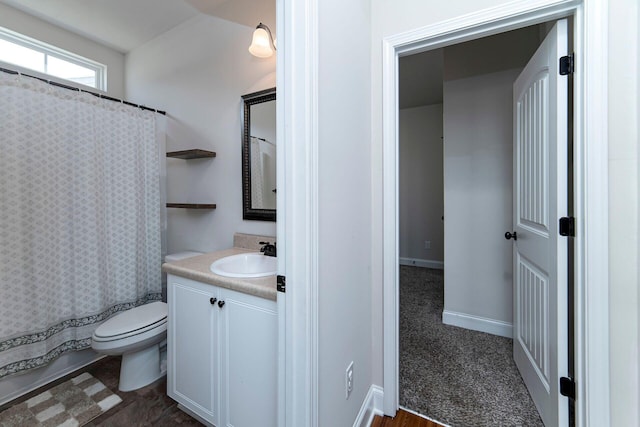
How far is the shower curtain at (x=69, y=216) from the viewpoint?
60.7 inches

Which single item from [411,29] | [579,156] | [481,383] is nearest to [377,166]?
[411,29]

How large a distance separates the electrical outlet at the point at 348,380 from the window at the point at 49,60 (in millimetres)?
3279

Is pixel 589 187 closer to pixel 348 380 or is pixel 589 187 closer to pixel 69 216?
pixel 348 380

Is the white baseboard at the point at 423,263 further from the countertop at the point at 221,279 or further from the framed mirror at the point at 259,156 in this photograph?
the countertop at the point at 221,279

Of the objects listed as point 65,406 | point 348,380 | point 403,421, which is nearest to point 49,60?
point 65,406

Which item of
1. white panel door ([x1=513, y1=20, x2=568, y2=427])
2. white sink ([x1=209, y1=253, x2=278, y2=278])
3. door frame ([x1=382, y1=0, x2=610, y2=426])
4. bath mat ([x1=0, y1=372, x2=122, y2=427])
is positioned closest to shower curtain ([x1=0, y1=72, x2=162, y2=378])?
bath mat ([x1=0, y1=372, x2=122, y2=427])

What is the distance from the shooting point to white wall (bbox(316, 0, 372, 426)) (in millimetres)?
925

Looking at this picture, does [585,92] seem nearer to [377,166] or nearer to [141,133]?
[377,166]

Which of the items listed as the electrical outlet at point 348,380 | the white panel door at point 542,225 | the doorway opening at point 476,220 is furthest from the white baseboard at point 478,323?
the electrical outlet at point 348,380

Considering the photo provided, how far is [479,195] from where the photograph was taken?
2189 millimetres

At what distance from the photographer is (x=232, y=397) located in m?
1.17

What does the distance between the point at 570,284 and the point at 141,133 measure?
2.94m

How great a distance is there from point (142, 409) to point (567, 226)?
2.35m

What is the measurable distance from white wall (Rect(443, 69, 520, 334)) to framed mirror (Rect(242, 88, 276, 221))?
153cm
